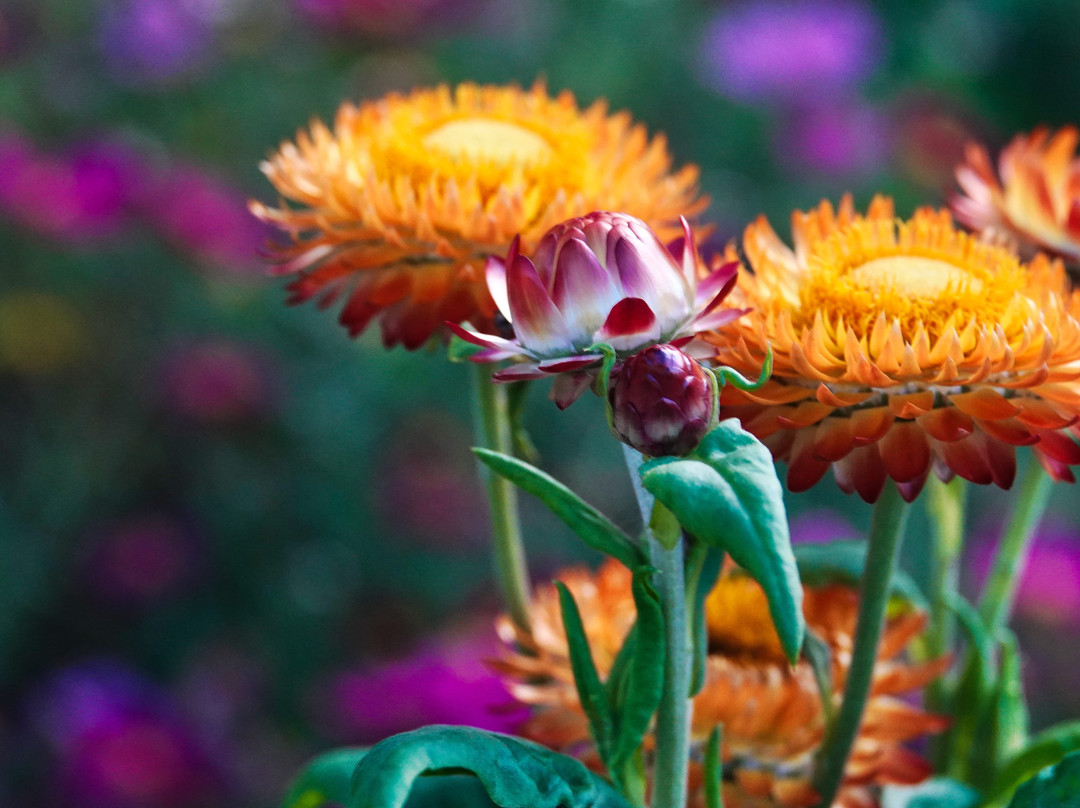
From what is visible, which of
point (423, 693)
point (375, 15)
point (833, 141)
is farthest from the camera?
point (833, 141)

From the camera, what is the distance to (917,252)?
62 centimetres

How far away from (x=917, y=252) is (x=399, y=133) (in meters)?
0.34

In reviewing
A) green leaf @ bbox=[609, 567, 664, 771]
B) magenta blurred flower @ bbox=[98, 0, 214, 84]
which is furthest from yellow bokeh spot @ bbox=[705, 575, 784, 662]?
magenta blurred flower @ bbox=[98, 0, 214, 84]

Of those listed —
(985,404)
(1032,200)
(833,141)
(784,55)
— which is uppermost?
(784,55)

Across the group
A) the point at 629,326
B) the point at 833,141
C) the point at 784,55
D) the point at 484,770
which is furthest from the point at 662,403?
the point at 784,55

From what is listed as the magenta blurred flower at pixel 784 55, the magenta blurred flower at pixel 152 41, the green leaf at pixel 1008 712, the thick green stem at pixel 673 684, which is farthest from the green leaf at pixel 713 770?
the magenta blurred flower at pixel 784 55

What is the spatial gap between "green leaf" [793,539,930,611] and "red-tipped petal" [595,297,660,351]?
23 cm

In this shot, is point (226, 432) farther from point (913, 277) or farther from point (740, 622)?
point (913, 277)

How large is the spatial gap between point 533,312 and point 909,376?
0.18m

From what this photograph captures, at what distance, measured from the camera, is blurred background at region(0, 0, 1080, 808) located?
1.62m

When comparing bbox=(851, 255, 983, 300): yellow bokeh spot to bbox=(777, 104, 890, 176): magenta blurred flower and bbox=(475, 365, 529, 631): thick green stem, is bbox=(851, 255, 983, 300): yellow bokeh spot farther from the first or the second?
bbox=(777, 104, 890, 176): magenta blurred flower

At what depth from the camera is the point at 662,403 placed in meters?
0.40

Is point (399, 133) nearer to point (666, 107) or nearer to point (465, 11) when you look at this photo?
point (465, 11)

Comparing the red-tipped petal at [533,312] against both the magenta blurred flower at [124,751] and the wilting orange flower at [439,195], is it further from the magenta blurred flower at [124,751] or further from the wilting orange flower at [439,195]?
the magenta blurred flower at [124,751]
